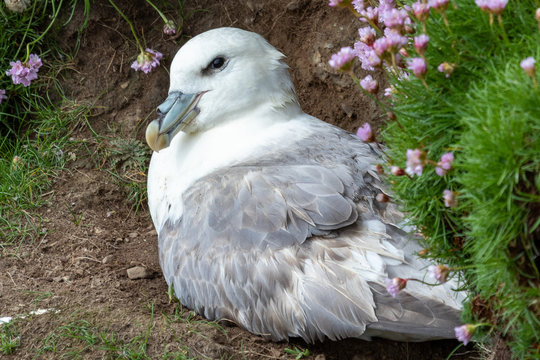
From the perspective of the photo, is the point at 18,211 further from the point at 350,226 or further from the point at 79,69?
the point at 350,226

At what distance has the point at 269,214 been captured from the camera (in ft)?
10.1

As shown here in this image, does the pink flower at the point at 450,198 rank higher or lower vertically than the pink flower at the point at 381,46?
lower

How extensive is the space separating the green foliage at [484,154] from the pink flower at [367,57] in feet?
0.35

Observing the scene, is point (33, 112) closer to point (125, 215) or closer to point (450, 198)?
point (125, 215)

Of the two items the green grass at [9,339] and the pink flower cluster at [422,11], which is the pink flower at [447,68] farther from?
the green grass at [9,339]

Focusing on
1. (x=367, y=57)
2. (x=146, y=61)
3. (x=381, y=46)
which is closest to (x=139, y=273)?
(x=146, y=61)

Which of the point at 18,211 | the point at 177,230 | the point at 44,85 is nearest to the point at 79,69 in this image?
the point at 44,85

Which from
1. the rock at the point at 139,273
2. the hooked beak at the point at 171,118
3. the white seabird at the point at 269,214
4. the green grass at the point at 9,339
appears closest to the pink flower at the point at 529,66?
the white seabird at the point at 269,214

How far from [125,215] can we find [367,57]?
6.98 ft

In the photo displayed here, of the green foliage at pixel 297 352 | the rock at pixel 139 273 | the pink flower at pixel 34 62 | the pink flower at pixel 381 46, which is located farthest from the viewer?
the pink flower at pixel 34 62

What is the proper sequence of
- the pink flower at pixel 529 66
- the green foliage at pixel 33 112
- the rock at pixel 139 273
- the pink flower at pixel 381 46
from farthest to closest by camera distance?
the green foliage at pixel 33 112 → the rock at pixel 139 273 → the pink flower at pixel 381 46 → the pink flower at pixel 529 66

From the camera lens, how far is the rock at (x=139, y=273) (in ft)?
11.9

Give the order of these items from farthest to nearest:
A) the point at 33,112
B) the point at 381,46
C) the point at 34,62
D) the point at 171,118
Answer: the point at 33,112, the point at 34,62, the point at 171,118, the point at 381,46

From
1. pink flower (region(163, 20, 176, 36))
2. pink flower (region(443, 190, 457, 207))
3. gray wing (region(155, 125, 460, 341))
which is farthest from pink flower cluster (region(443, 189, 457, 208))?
pink flower (region(163, 20, 176, 36))
